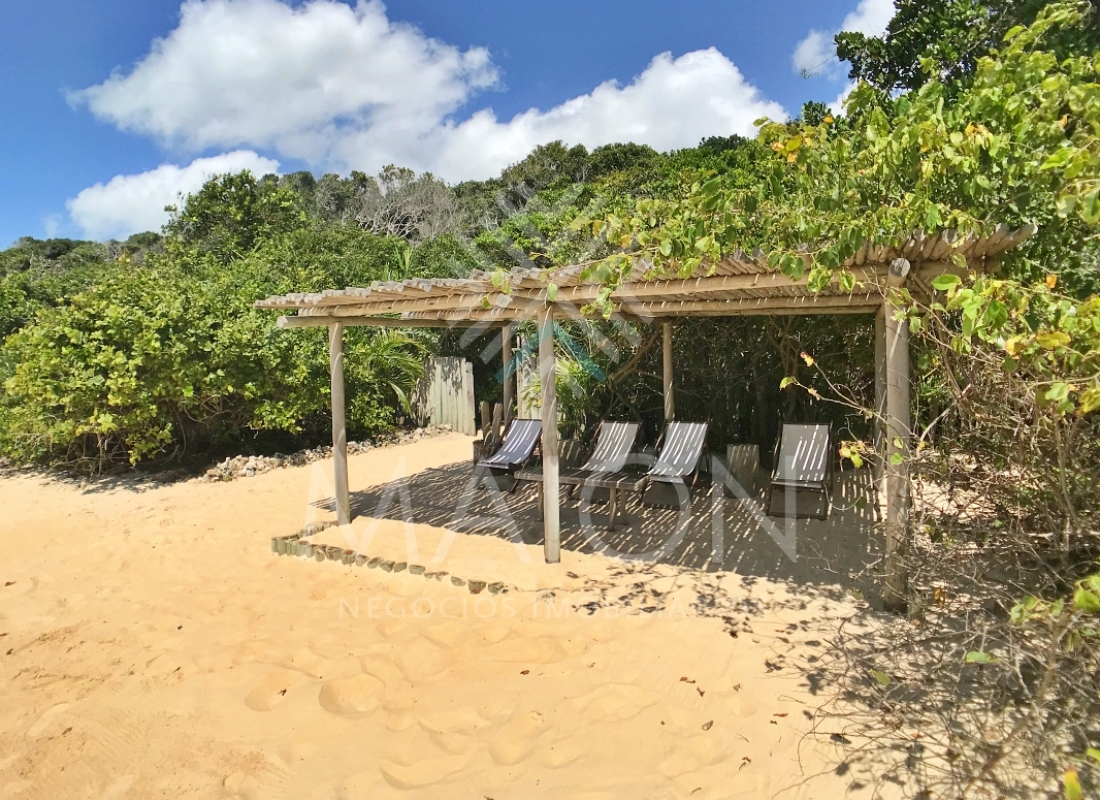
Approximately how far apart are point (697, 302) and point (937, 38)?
8.90 m

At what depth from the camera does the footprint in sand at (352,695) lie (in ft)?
11.0

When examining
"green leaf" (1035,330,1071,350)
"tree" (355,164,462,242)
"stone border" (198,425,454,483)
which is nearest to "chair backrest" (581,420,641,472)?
"green leaf" (1035,330,1071,350)

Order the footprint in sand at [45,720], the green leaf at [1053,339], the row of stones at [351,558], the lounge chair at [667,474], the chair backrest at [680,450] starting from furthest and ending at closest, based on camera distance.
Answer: the chair backrest at [680,450], the lounge chair at [667,474], the row of stones at [351,558], the footprint in sand at [45,720], the green leaf at [1053,339]

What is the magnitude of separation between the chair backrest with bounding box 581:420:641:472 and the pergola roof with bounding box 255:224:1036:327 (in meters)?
1.31

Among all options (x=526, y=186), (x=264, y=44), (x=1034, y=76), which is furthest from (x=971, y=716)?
(x=526, y=186)

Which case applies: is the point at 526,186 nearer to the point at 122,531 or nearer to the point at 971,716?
the point at 122,531

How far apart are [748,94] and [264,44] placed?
826 inches

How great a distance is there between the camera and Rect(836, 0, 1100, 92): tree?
34.0 feet

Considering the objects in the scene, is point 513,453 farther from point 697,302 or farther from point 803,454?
point 803,454

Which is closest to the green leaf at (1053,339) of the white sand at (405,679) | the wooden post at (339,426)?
the white sand at (405,679)

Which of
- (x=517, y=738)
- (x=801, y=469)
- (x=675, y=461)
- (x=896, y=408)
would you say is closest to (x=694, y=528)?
(x=675, y=461)

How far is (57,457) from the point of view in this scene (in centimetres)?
973

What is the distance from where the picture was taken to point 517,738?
305 centimetres

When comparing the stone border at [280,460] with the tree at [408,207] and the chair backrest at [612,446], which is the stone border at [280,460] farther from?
the tree at [408,207]
